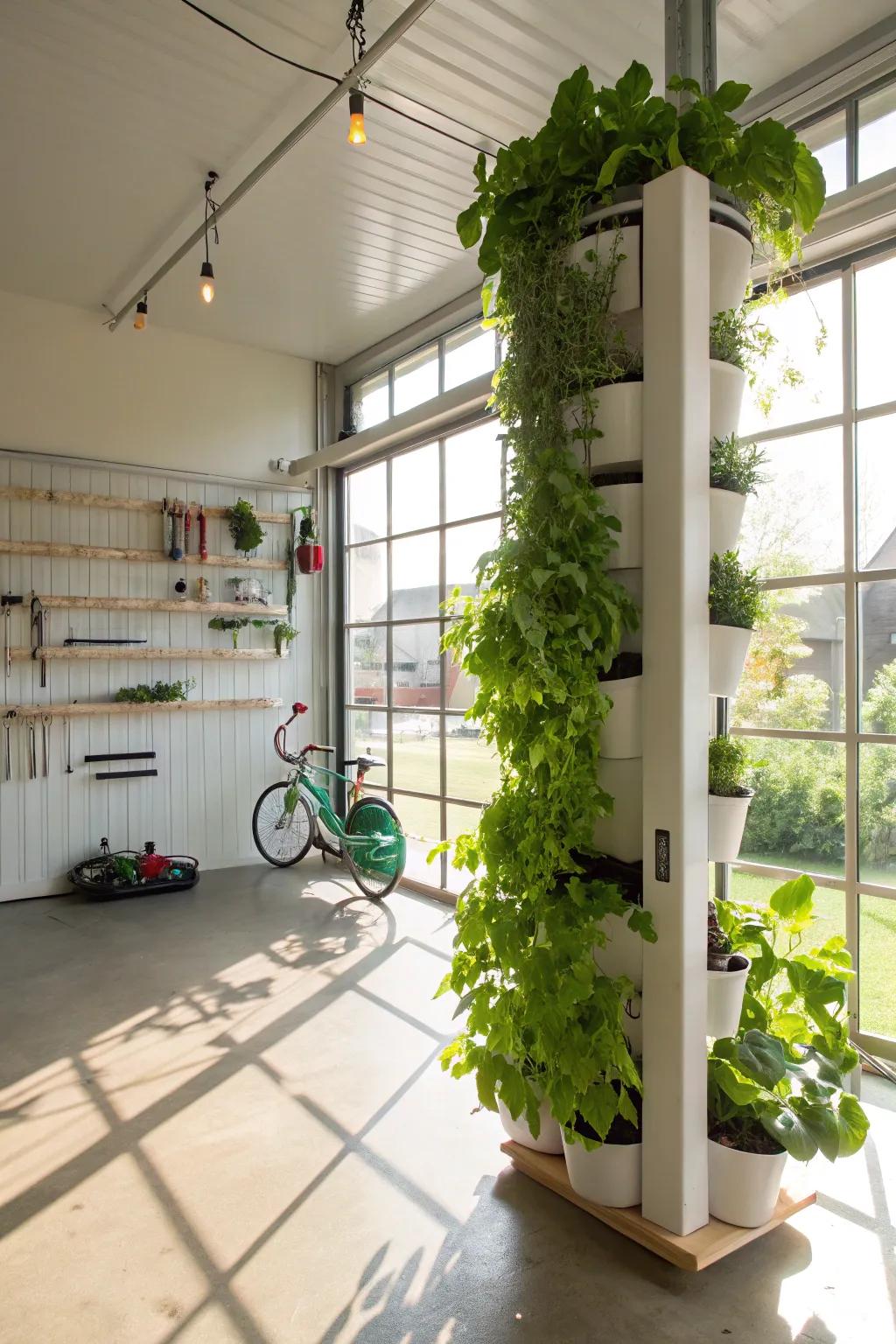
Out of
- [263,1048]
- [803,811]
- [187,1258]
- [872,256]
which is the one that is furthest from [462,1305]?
[872,256]

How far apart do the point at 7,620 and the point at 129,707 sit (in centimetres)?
94

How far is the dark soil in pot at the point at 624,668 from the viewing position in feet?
7.39

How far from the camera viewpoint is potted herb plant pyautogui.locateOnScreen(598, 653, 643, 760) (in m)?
2.20

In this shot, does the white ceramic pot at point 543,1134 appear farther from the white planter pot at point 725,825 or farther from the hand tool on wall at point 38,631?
the hand tool on wall at point 38,631

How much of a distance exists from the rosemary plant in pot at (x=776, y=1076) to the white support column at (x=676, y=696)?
9cm

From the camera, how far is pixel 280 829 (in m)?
6.30

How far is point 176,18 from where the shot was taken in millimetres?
3180

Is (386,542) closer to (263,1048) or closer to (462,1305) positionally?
(263,1048)

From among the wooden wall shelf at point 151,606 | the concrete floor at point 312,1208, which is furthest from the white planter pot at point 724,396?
the wooden wall shelf at point 151,606

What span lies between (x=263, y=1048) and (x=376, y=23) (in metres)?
3.93

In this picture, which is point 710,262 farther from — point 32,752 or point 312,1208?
point 32,752

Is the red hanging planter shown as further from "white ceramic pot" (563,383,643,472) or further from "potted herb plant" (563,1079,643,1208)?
"potted herb plant" (563,1079,643,1208)

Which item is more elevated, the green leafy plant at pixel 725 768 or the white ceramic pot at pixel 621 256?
the white ceramic pot at pixel 621 256

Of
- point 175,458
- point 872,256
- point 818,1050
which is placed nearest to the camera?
point 818,1050
